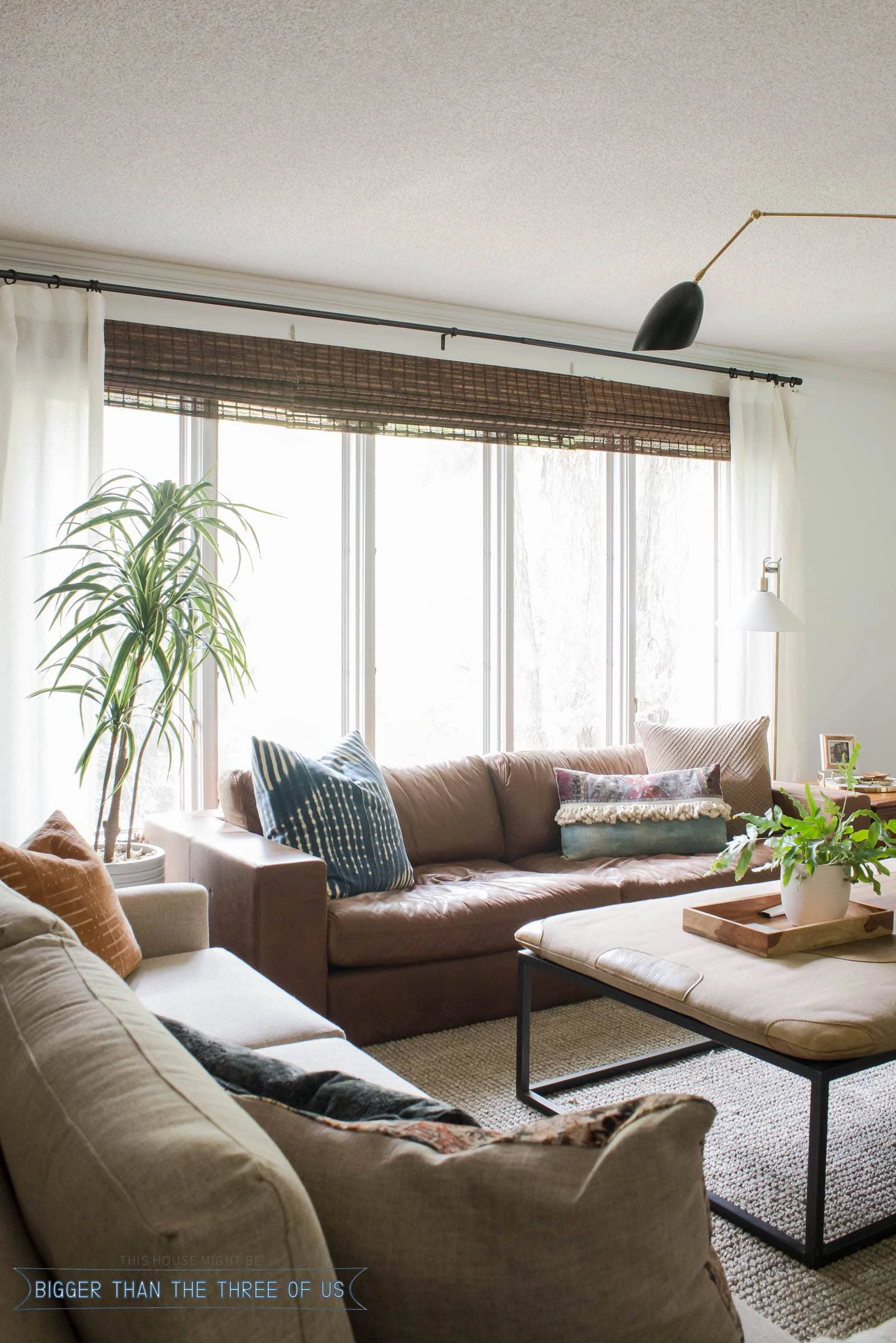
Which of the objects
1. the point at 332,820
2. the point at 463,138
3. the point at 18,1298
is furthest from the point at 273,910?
the point at 463,138

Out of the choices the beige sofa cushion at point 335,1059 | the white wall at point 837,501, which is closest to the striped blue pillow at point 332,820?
the beige sofa cushion at point 335,1059

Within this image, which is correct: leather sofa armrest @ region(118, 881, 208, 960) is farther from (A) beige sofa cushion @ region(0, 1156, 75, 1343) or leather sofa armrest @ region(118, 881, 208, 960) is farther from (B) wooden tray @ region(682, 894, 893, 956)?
(A) beige sofa cushion @ region(0, 1156, 75, 1343)

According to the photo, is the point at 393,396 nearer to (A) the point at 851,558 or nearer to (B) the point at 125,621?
(B) the point at 125,621

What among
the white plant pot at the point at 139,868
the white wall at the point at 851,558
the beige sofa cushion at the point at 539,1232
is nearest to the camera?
the beige sofa cushion at the point at 539,1232

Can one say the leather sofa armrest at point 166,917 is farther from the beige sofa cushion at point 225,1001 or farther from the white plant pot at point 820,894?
the white plant pot at point 820,894

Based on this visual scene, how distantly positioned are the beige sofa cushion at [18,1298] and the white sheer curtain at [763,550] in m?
4.72

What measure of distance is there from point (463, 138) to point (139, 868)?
230cm

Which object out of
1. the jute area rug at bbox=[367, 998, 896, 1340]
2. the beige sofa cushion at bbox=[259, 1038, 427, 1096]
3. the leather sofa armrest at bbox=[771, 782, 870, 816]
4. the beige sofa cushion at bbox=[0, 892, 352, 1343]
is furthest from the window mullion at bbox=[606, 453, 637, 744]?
the beige sofa cushion at bbox=[0, 892, 352, 1343]

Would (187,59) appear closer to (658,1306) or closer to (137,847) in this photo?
(137,847)

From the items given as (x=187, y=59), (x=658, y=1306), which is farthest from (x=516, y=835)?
(x=658, y=1306)

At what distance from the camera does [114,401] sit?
3.83 m

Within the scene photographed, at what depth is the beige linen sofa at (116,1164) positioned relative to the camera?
63 cm

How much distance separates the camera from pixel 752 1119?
8.33 feet

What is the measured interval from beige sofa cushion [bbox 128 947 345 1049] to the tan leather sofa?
0.37 meters
